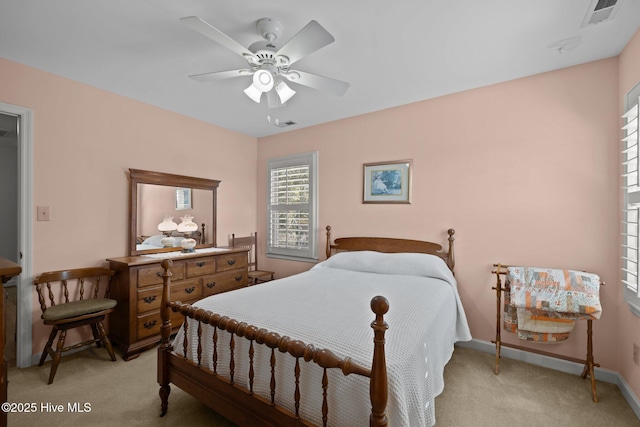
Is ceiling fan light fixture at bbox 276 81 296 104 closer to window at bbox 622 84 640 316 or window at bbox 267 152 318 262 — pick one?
window at bbox 267 152 318 262

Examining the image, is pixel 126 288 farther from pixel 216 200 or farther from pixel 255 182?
pixel 255 182

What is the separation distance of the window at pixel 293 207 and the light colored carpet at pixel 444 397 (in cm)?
219

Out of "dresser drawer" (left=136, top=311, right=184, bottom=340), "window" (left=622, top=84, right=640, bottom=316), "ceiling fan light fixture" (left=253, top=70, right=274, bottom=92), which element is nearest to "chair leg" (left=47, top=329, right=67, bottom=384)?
"dresser drawer" (left=136, top=311, right=184, bottom=340)

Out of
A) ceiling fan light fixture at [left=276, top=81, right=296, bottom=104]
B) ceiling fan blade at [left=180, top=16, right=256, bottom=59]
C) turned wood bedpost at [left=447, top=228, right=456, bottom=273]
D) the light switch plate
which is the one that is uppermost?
ceiling fan blade at [left=180, top=16, right=256, bottom=59]

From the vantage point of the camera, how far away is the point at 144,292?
2889 millimetres

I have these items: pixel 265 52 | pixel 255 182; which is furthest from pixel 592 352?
pixel 255 182

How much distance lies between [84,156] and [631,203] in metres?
4.76

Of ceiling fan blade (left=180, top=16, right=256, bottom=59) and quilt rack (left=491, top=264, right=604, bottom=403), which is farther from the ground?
ceiling fan blade (left=180, top=16, right=256, bottom=59)

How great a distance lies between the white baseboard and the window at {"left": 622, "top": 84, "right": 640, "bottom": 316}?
0.66 m

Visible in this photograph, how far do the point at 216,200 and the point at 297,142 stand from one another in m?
1.46

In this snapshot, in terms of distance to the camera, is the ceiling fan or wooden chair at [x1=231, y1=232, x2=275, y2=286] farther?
wooden chair at [x1=231, y1=232, x2=275, y2=286]

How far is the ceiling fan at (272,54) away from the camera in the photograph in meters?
1.66

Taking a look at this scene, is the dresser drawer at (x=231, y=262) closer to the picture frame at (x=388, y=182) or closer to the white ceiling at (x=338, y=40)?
the picture frame at (x=388, y=182)

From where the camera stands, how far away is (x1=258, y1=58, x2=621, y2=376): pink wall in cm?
246
